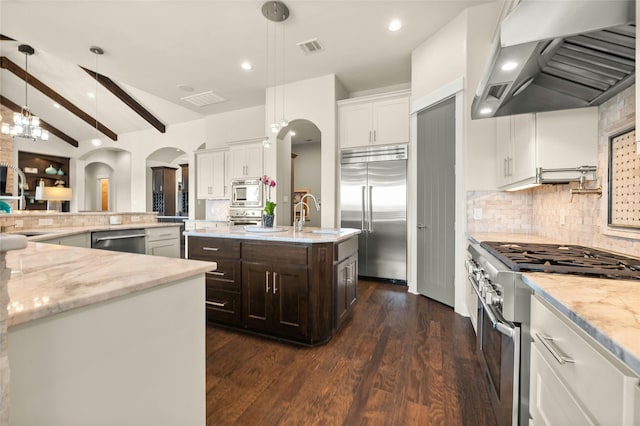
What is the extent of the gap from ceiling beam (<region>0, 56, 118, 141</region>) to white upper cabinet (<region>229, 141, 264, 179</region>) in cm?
532

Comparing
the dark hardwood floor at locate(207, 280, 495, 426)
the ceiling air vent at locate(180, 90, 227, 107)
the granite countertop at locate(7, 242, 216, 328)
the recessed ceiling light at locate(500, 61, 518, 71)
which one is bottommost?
the dark hardwood floor at locate(207, 280, 495, 426)

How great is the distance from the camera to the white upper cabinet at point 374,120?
4012mm

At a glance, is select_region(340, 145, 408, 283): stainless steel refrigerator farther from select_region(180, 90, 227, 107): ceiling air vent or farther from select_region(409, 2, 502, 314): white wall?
select_region(180, 90, 227, 107): ceiling air vent

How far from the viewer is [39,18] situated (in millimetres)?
3354

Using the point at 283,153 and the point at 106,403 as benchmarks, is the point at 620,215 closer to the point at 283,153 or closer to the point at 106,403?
the point at 106,403

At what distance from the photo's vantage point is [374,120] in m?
4.18

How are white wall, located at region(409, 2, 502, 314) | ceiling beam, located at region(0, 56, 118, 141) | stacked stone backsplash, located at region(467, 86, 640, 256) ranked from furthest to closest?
ceiling beam, located at region(0, 56, 118, 141), white wall, located at region(409, 2, 502, 314), stacked stone backsplash, located at region(467, 86, 640, 256)

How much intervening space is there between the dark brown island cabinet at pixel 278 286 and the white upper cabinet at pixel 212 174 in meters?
3.66

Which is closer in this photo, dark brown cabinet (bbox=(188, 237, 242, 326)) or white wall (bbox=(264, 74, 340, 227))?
dark brown cabinet (bbox=(188, 237, 242, 326))

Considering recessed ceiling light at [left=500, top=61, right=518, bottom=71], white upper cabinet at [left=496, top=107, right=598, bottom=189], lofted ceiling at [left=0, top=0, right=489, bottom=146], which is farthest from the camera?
lofted ceiling at [left=0, top=0, right=489, bottom=146]

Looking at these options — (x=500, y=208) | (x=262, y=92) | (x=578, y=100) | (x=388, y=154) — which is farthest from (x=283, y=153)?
(x=578, y=100)

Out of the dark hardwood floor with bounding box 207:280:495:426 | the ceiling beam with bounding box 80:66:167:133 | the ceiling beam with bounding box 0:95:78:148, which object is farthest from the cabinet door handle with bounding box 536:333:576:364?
the ceiling beam with bounding box 0:95:78:148

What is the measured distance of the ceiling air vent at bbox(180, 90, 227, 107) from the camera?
17.8 ft

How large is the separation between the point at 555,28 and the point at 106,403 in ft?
6.14
